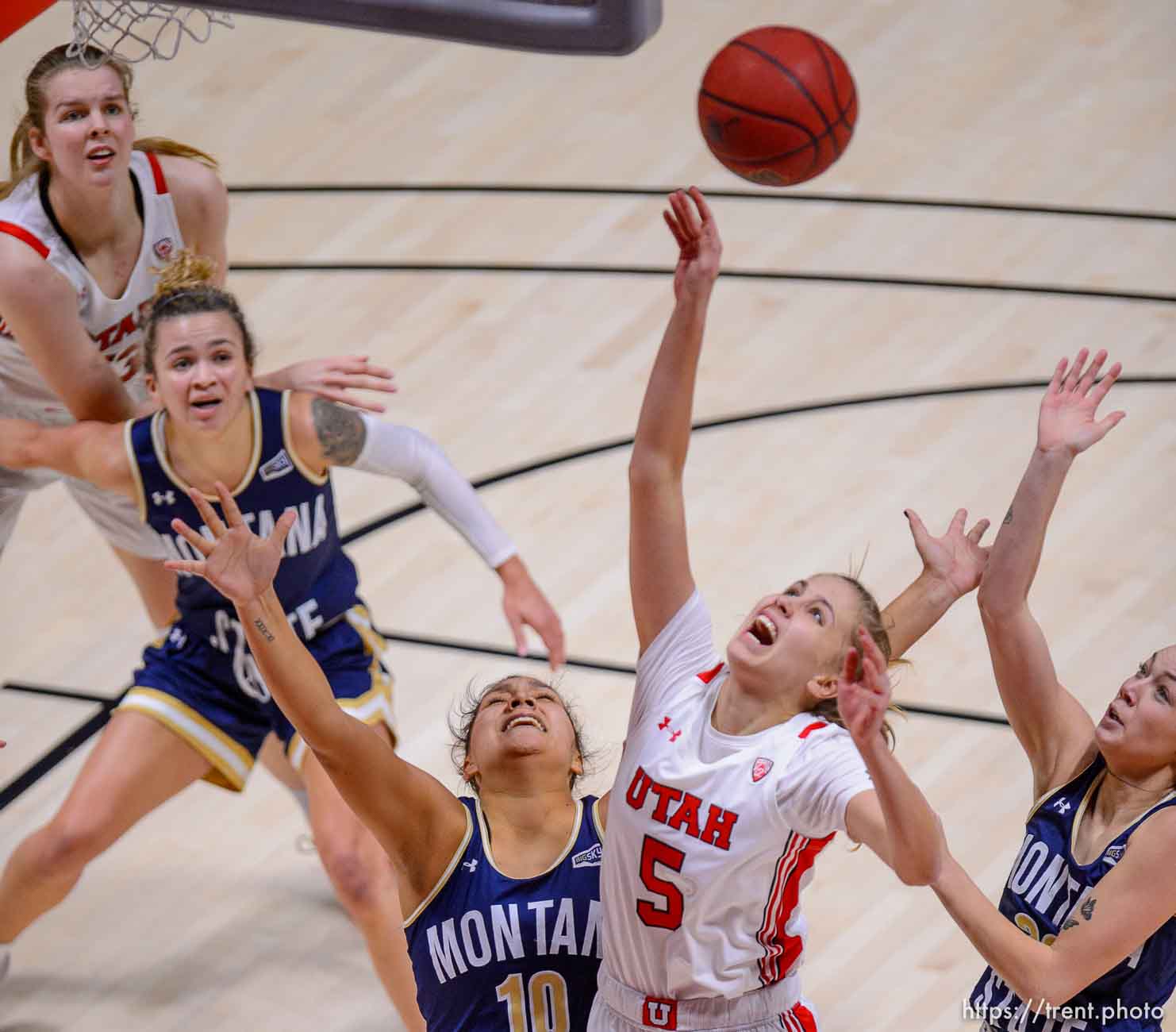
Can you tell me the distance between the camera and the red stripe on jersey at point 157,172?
4.74m

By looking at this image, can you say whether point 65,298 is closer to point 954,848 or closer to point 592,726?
point 592,726

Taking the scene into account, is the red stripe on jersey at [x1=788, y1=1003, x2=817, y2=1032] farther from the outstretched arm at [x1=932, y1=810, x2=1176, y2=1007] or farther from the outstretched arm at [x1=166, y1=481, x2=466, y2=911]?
the outstretched arm at [x1=166, y1=481, x2=466, y2=911]

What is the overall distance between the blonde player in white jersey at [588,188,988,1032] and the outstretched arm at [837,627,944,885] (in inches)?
4.3

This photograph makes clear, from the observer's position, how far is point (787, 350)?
7051 millimetres

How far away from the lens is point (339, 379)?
4.32 m

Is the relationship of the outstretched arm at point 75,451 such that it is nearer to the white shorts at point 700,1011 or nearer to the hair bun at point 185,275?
the hair bun at point 185,275

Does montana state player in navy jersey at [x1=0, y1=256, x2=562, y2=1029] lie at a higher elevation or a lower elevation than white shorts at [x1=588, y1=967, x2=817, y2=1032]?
higher

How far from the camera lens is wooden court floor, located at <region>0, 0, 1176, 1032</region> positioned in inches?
193

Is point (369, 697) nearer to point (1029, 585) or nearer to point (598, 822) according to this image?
point (598, 822)

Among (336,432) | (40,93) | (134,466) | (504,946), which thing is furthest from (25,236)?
(504,946)

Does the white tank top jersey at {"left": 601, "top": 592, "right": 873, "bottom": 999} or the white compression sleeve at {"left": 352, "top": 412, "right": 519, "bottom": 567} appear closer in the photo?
the white tank top jersey at {"left": 601, "top": 592, "right": 873, "bottom": 999}

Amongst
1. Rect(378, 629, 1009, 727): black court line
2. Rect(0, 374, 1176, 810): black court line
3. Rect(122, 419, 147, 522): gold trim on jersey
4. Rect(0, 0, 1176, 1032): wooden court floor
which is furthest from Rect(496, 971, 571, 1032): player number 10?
Rect(0, 374, 1176, 810): black court line

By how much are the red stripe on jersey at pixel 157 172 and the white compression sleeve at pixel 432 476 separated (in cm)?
84

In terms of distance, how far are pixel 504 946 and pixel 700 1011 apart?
41 cm
